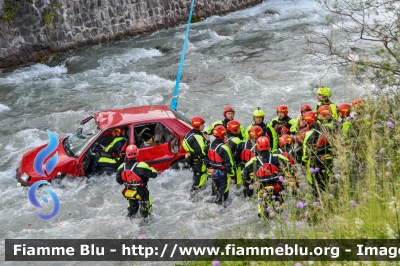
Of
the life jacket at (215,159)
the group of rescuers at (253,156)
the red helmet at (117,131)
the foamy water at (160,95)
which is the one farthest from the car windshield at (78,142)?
the life jacket at (215,159)

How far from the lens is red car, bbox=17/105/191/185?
876 cm

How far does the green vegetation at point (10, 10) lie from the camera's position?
1593 cm

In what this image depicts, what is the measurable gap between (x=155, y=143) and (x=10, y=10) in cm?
962

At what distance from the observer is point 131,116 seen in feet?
30.1

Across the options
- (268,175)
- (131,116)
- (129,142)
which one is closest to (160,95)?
(131,116)

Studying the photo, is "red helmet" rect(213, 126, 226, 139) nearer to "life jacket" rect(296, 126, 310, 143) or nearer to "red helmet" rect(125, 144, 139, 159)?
"life jacket" rect(296, 126, 310, 143)

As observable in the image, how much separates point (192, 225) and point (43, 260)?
232 cm

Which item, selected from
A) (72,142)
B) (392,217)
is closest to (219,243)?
(392,217)

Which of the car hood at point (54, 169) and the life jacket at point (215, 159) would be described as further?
the car hood at point (54, 169)

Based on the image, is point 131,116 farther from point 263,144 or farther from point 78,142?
point 263,144

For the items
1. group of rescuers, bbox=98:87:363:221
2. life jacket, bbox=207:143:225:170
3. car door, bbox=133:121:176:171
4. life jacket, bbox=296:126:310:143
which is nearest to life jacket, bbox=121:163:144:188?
group of rescuers, bbox=98:87:363:221

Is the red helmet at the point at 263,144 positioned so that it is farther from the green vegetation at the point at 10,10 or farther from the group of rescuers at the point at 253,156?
the green vegetation at the point at 10,10

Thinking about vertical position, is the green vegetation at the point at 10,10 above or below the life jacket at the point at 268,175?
above

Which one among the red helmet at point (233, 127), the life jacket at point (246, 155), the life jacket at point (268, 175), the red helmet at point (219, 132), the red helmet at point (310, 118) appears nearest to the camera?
the life jacket at point (268, 175)
